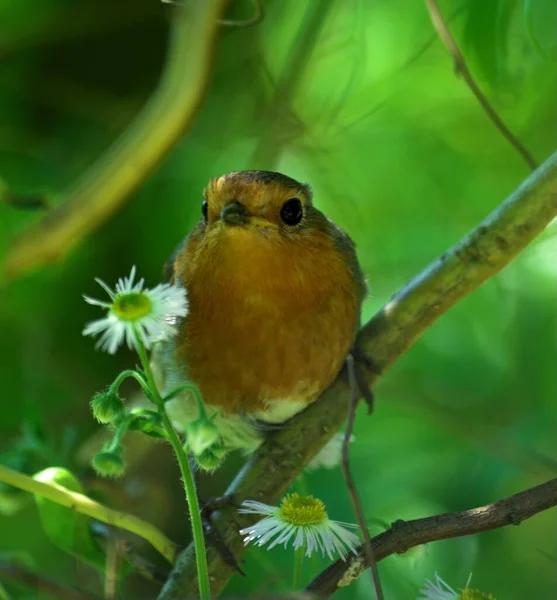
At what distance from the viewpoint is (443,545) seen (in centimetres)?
276

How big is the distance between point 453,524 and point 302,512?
Answer: 284mm

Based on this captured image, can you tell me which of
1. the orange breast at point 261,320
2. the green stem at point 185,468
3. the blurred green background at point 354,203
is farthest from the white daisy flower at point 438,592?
the blurred green background at point 354,203

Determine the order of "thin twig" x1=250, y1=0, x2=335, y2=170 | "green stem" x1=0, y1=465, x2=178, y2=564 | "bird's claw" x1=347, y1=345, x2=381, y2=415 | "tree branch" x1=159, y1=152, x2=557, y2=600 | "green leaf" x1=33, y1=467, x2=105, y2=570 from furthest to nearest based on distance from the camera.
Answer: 1. "thin twig" x1=250, y1=0, x2=335, y2=170
2. "bird's claw" x1=347, y1=345, x2=381, y2=415
3. "tree branch" x1=159, y1=152, x2=557, y2=600
4. "green leaf" x1=33, y1=467, x2=105, y2=570
5. "green stem" x1=0, y1=465, x2=178, y2=564

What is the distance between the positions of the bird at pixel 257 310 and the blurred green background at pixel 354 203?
468 millimetres

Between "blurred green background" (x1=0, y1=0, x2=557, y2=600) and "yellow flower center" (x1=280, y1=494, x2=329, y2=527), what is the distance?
1.09 m

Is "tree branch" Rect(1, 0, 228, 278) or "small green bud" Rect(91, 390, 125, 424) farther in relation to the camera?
"tree branch" Rect(1, 0, 228, 278)

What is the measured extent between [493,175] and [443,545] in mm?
1438

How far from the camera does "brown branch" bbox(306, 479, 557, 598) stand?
1.53m

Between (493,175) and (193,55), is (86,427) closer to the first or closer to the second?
(193,55)

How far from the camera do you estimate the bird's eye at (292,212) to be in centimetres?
255

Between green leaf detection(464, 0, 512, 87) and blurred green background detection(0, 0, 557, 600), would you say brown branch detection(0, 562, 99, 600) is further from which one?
green leaf detection(464, 0, 512, 87)

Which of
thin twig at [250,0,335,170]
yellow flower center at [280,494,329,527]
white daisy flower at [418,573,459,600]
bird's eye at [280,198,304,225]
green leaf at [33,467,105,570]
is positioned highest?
thin twig at [250,0,335,170]

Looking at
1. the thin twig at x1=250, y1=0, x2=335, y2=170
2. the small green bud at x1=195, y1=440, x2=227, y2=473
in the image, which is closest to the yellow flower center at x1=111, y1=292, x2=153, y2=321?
the small green bud at x1=195, y1=440, x2=227, y2=473

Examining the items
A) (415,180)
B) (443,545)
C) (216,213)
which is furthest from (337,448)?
(415,180)
